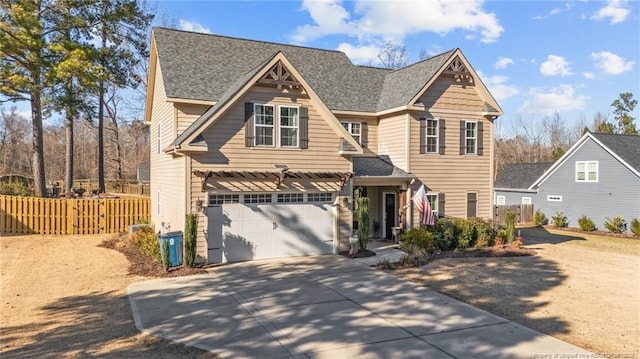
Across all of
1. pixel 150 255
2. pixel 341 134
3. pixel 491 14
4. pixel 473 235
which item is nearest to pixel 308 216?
pixel 341 134

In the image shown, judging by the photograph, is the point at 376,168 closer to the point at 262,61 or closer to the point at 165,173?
the point at 262,61

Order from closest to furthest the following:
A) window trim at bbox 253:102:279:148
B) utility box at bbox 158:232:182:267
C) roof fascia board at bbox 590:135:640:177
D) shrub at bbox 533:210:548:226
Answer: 1. utility box at bbox 158:232:182:267
2. window trim at bbox 253:102:279:148
3. roof fascia board at bbox 590:135:640:177
4. shrub at bbox 533:210:548:226

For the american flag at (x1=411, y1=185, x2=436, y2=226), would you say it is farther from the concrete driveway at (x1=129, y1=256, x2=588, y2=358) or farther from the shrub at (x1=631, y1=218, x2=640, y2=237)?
the shrub at (x1=631, y1=218, x2=640, y2=237)

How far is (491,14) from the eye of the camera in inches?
736

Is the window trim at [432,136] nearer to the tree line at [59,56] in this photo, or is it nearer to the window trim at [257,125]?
the window trim at [257,125]

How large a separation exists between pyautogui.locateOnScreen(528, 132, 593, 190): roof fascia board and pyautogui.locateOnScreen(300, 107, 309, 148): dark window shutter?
21463mm

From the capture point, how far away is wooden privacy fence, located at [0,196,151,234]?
19125 mm

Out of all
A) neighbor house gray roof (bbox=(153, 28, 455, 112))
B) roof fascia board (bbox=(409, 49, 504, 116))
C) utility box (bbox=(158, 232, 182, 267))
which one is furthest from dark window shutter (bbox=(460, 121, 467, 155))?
utility box (bbox=(158, 232, 182, 267))

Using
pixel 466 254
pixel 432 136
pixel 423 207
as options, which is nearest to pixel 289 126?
pixel 423 207

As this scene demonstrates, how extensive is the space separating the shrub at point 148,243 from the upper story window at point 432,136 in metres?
11.9

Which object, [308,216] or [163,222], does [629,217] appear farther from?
[163,222]

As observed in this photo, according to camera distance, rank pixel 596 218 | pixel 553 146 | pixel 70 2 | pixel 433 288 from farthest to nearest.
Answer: pixel 553 146
pixel 596 218
pixel 70 2
pixel 433 288

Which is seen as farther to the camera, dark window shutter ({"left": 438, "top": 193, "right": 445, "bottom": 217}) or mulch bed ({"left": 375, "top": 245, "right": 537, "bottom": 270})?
dark window shutter ({"left": 438, "top": 193, "right": 445, "bottom": 217})

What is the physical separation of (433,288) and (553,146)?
58607 millimetres
